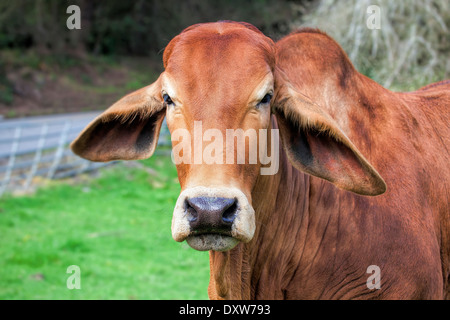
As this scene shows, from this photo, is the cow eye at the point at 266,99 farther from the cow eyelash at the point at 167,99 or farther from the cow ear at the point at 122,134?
the cow ear at the point at 122,134

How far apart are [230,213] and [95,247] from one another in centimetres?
643

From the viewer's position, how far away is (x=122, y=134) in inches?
146

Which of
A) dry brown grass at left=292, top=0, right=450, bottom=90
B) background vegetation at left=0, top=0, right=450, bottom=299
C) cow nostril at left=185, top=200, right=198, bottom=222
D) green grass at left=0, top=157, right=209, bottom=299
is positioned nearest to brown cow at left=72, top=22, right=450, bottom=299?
cow nostril at left=185, top=200, right=198, bottom=222

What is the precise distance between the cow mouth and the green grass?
7.42 feet

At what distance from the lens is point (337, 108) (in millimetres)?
3805

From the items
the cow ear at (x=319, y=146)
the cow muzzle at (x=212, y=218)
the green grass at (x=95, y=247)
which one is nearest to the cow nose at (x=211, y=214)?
the cow muzzle at (x=212, y=218)

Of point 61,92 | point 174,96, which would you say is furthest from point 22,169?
point 61,92

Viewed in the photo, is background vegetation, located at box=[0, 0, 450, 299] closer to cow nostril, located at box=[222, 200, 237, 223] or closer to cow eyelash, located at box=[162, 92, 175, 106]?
cow eyelash, located at box=[162, 92, 175, 106]

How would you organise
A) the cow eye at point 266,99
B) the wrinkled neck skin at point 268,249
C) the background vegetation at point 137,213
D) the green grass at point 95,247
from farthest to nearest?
the background vegetation at point 137,213, the green grass at point 95,247, the wrinkled neck skin at point 268,249, the cow eye at point 266,99

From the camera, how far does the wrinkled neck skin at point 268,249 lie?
343 cm

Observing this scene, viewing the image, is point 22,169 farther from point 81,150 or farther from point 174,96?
point 174,96

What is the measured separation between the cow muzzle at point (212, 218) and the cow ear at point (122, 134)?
998 mm

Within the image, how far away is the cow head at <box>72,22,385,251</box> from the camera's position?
2719 mm

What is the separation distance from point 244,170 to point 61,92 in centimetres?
2669
